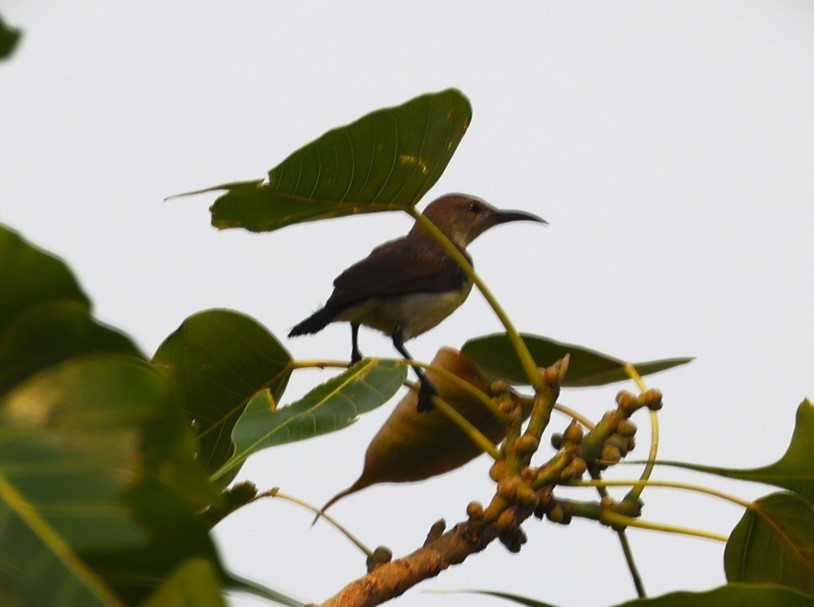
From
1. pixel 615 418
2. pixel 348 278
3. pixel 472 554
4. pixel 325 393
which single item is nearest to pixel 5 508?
pixel 325 393

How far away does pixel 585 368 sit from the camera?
2254 mm

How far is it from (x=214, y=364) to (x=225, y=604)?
1.44m

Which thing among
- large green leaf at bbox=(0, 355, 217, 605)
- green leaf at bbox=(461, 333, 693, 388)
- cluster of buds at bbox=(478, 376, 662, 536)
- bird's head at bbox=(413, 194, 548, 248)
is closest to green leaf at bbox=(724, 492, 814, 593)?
cluster of buds at bbox=(478, 376, 662, 536)

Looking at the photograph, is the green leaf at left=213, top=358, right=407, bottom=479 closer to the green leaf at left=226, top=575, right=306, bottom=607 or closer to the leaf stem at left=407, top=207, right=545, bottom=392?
the leaf stem at left=407, top=207, right=545, bottom=392

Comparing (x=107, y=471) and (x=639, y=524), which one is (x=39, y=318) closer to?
(x=107, y=471)

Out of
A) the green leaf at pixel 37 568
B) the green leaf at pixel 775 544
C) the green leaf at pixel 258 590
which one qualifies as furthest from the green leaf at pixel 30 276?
the green leaf at pixel 775 544

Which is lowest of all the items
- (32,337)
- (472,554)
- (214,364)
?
(472,554)

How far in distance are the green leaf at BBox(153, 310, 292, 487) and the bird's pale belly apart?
5.39ft

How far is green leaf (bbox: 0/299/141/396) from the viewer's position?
0.98 metres

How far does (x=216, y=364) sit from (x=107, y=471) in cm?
128

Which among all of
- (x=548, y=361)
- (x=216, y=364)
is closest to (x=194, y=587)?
(x=216, y=364)

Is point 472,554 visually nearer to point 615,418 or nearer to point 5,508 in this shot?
point 615,418

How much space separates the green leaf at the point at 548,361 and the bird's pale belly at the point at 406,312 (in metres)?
1.72

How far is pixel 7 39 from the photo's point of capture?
Result: 3.64 feet
